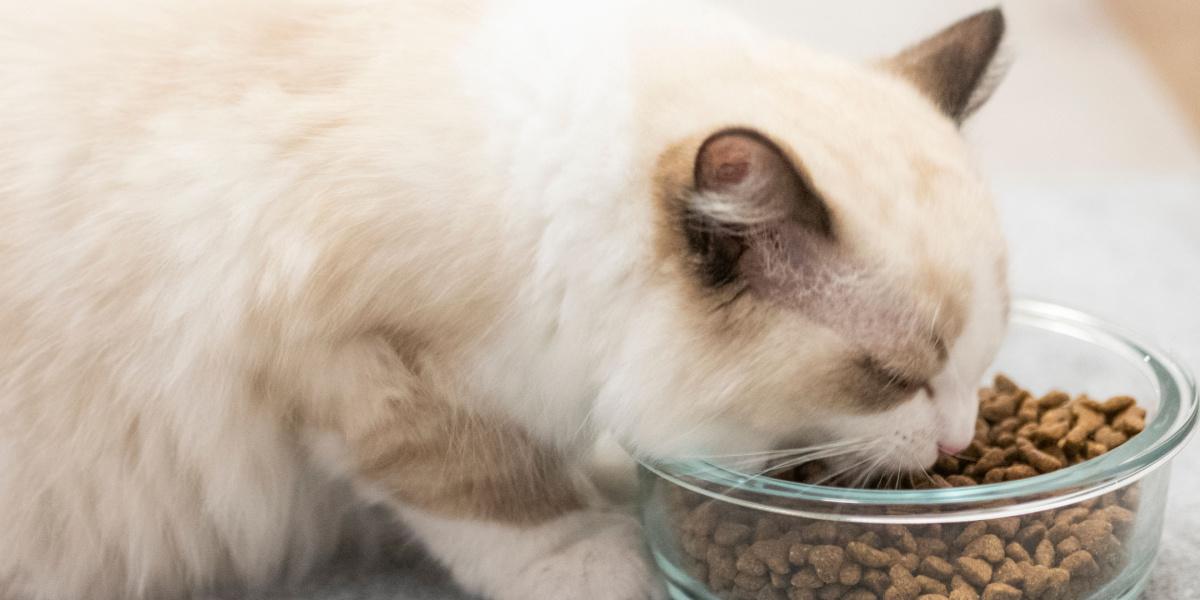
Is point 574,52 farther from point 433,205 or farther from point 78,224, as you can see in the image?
point 78,224

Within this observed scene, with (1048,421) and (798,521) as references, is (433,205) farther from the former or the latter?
(1048,421)

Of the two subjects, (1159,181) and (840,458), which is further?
(1159,181)

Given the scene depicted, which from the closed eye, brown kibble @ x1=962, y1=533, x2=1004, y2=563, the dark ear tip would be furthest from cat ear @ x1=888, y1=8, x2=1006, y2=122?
brown kibble @ x1=962, y1=533, x2=1004, y2=563

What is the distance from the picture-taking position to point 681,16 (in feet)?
3.78

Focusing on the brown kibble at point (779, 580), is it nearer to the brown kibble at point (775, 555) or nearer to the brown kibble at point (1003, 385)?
the brown kibble at point (775, 555)

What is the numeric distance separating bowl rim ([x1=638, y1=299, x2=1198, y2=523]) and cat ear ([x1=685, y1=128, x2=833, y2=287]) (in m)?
0.20

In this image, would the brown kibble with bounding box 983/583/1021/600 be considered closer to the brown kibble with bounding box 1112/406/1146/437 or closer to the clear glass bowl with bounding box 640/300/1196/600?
the clear glass bowl with bounding box 640/300/1196/600

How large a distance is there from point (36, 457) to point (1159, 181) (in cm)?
180

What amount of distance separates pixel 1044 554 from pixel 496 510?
455 millimetres

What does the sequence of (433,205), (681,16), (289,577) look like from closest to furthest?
(433,205) < (681,16) < (289,577)

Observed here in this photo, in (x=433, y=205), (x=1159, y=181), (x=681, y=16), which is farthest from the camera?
(x=1159, y=181)

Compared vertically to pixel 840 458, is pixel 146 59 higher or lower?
higher

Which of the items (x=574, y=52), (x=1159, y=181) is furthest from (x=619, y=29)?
(x=1159, y=181)

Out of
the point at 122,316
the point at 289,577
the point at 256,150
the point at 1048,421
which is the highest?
the point at 256,150
